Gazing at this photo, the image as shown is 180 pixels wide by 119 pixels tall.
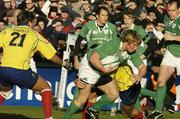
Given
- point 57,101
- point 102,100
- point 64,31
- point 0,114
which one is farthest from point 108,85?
point 64,31

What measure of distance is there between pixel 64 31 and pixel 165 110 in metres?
3.54

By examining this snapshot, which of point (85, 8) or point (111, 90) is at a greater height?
point (111, 90)

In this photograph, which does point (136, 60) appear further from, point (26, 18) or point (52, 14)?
point (52, 14)

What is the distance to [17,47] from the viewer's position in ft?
44.8

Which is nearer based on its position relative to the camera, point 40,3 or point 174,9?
point 174,9

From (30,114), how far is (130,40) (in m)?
4.04

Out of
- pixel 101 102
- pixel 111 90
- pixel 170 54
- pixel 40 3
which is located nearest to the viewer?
pixel 101 102

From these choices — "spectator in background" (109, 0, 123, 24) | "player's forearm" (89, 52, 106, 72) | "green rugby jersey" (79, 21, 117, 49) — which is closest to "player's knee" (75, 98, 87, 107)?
"player's forearm" (89, 52, 106, 72)

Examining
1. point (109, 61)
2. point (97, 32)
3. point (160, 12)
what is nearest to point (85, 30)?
point (97, 32)

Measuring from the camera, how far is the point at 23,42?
44.9 ft

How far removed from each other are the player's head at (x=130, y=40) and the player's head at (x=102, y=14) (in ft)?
3.23

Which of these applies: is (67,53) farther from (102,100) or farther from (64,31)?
(102,100)

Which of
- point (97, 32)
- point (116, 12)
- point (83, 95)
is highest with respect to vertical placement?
point (97, 32)

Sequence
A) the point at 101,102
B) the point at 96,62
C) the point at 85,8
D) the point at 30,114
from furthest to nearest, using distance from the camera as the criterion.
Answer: the point at 85,8, the point at 30,114, the point at 101,102, the point at 96,62
